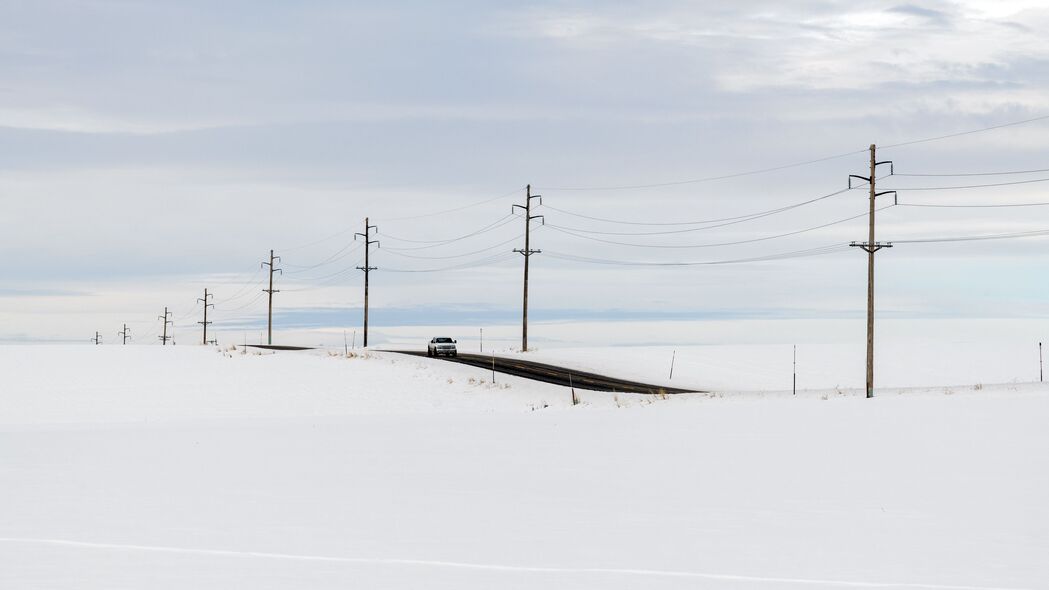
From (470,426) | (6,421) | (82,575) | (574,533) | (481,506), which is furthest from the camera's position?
(6,421)

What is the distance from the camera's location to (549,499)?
16344 mm

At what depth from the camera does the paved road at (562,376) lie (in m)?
51.9

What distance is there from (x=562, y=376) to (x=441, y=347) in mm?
12885

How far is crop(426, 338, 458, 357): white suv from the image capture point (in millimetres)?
66000

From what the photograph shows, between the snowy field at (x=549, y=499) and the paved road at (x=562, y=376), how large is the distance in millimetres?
16772

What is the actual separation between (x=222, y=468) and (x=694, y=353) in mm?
59562

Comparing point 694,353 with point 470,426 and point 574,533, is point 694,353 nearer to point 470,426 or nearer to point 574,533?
point 470,426

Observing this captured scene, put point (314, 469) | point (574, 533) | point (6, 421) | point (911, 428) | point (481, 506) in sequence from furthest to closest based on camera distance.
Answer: point (6, 421), point (911, 428), point (314, 469), point (481, 506), point (574, 533)

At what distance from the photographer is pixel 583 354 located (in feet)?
230

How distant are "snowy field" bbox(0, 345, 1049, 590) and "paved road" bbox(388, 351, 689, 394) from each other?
16.8 metres

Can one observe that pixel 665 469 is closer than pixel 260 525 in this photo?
No

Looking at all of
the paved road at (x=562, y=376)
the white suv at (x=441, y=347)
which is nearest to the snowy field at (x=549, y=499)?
the paved road at (x=562, y=376)

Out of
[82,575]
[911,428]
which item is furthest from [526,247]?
[82,575]

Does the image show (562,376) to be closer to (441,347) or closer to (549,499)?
(441,347)
